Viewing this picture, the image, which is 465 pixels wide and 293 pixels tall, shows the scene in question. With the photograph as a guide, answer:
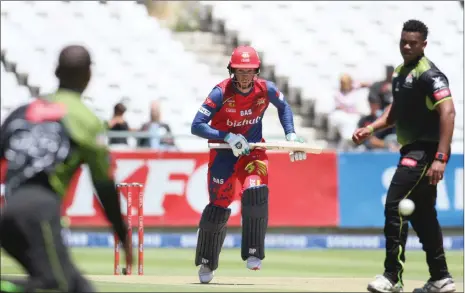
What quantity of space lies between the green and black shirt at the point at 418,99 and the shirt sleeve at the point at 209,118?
2109 mm

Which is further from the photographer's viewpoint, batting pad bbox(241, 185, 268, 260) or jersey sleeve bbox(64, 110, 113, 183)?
batting pad bbox(241, 185, 268, 260)

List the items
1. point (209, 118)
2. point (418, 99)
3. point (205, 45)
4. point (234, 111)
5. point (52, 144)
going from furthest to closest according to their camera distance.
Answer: point (205, 45)
point (234, 111)
point (209, 118)
point (418, 99)
point (52, 144)

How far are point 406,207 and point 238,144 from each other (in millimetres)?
2091

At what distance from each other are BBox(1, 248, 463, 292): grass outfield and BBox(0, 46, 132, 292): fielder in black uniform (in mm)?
3701

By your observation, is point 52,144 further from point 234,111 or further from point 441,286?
point 234,111

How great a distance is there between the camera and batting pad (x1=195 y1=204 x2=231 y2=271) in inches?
488

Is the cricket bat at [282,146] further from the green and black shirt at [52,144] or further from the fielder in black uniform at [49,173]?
the green and black shirt at [52,144]

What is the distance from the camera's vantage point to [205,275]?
12289 mm

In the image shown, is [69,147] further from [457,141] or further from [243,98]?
[457,141]

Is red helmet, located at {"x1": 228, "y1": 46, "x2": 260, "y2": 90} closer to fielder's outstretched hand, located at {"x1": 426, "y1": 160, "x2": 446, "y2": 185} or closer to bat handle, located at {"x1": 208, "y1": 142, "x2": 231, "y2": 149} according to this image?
bat handle, located at {"x1": 208, "y1": 142, "x2": 231, "y2": 149}

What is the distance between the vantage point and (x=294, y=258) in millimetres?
17484

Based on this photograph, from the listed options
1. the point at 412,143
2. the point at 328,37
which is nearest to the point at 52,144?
the point at 412,143

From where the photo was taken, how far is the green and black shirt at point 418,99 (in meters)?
10.4

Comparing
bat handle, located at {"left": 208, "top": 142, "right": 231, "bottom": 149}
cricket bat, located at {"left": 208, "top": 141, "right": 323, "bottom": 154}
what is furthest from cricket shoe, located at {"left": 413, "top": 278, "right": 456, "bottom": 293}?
bat handle, located at {"left": 208, "top": 142, "right": 231, "bottom": 149}
